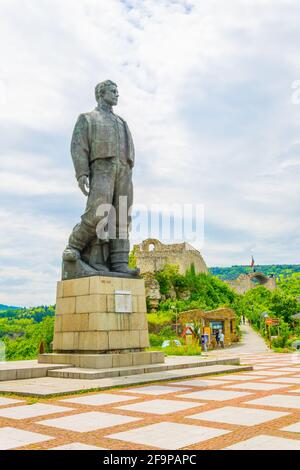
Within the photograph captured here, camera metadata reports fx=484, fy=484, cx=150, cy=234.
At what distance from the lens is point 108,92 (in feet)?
33.1

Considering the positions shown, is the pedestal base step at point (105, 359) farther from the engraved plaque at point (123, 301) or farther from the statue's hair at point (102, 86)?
the statue's hair at point (102, 86)

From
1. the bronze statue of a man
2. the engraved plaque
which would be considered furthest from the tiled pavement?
the bronze statue of a man

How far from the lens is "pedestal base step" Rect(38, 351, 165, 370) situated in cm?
852

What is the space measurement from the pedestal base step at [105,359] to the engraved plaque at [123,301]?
2.71 ft

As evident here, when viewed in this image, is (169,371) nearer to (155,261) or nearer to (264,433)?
(264,433)

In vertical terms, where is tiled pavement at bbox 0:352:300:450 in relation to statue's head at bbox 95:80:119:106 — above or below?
below

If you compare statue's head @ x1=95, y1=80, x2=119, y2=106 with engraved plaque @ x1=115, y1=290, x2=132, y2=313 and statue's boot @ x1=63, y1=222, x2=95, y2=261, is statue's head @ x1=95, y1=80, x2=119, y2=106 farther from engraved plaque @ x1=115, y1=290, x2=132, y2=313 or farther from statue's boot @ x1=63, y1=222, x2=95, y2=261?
engraved plaque @ x1=115, y1=290, x2=132, y2=313

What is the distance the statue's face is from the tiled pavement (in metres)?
5.93

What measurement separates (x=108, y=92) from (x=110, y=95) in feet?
0.24

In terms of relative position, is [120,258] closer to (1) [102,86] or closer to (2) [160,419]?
(1) [102,86]

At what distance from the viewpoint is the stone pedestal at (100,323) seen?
8805 mm

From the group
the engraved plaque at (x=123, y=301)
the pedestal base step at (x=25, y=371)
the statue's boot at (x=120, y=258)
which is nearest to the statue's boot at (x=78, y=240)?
the statue's boot at (x=120, y=258)
